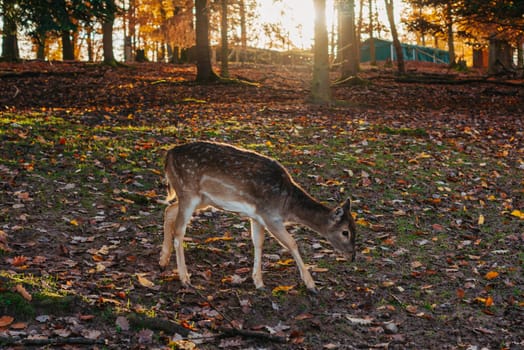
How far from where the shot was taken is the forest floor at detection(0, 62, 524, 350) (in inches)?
255

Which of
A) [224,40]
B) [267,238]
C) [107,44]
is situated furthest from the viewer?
[107,44]

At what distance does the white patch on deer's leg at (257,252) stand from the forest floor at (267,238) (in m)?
0.16

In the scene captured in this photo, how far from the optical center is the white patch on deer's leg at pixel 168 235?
800 centimetres

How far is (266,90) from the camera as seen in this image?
81.4ft

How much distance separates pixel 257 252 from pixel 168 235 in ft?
3.86

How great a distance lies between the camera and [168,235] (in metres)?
8.05

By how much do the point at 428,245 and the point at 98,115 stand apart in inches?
416

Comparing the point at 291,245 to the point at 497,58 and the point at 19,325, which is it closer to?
the point at 19,325

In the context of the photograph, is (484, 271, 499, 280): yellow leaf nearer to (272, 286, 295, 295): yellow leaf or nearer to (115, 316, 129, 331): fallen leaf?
(272, 286, 295, 295): yellow leaf

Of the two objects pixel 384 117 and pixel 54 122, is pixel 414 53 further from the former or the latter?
pixel 54 122

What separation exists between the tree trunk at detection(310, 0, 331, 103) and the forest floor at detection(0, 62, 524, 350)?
1.86 m

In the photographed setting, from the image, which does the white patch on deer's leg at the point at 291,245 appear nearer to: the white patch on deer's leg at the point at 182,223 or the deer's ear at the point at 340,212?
the deer's ear at the point at 340,212

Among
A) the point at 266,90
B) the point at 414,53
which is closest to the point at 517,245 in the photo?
the point at 266,90

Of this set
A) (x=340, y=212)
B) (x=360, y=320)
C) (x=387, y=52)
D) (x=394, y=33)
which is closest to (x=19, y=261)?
(x=340, y=212)
